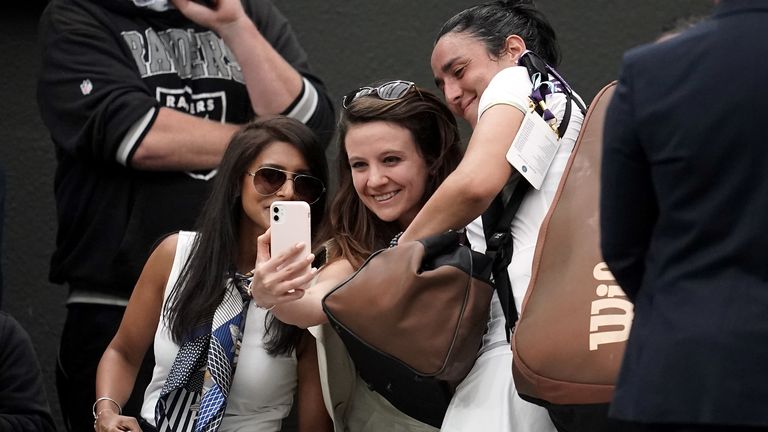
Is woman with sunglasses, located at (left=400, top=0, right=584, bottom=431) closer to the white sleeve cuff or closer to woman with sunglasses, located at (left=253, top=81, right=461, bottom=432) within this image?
woman with sunglasses, located at (left=253, top=81, right=461, bottom=432)

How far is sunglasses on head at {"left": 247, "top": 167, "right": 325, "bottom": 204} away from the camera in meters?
4.05

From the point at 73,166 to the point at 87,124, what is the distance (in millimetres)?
220

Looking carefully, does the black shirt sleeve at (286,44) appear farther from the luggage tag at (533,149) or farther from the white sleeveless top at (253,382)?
the luggage tag at (533,149)

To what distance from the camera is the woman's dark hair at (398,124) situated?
3812 mm

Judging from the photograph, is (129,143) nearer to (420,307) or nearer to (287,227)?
(287,227)

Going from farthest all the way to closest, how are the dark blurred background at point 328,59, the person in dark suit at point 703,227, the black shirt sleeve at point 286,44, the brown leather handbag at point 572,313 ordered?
the dark blurred background at point 328,59 → the black shirt sleeve at point 286,44 → the brown leather handbag at point 572,313 → the person in dark suit at point 703,227

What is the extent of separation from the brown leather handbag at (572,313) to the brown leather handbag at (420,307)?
243 millimetres

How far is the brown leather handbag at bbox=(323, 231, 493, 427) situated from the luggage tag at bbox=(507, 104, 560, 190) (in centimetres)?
23

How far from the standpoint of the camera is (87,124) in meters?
4.45

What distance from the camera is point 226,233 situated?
4043mm

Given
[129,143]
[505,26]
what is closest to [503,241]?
[505,26]

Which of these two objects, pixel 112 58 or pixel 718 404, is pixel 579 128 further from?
pixel 112 58

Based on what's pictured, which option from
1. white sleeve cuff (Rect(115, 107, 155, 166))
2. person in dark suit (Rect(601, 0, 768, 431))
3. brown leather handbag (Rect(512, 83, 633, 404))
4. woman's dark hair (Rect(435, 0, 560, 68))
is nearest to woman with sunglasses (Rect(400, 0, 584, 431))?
woman's dark hair (Rect(435, 0, 560, 68))

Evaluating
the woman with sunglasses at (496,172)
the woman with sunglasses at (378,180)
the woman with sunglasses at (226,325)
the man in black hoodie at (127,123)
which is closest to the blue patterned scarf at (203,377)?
the woman with sunglasses at (226,325)
